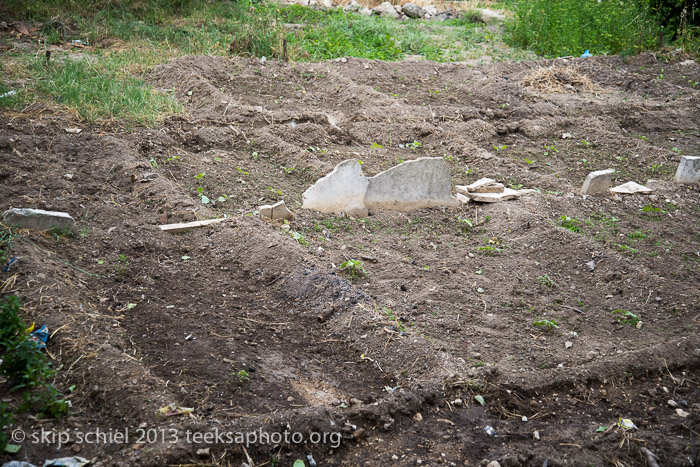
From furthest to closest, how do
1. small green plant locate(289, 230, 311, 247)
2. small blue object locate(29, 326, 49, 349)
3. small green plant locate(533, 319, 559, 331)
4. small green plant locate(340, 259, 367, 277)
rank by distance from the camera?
small green plant locate(289, 230, 311, 247) → small green plant locate(340, 259, 367, 277) → small green plant locate(533, 319, 559, 331) → small blue object locate(29, 326, 49, 349)

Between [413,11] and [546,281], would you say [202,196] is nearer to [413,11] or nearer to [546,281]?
[546,281]

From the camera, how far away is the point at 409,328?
11.2 ft

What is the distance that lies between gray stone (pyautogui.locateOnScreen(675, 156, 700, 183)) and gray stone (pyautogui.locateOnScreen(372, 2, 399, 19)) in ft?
28.6

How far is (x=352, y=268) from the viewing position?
3855 millimetres

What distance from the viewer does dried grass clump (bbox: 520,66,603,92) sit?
8172 mm

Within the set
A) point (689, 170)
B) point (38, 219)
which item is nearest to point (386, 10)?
point (689, 170)

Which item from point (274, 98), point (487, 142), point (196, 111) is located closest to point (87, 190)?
point (196, 111)

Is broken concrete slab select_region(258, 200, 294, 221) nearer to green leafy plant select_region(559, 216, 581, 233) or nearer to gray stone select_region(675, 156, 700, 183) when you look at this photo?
green leafy plant select_region(559, 216, 581, 233)

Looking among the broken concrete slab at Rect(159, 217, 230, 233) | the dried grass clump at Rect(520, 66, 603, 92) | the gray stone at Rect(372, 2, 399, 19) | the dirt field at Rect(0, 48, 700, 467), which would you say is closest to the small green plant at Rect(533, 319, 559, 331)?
the dirt field at Rect(0, 48, 700, 467)

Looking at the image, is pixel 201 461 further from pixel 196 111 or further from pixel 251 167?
pixel 196 111

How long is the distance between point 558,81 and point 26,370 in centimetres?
802

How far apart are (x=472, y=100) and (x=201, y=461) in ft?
21.2

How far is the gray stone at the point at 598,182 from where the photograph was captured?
529 cm

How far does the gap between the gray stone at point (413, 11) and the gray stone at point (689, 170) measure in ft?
29.2
